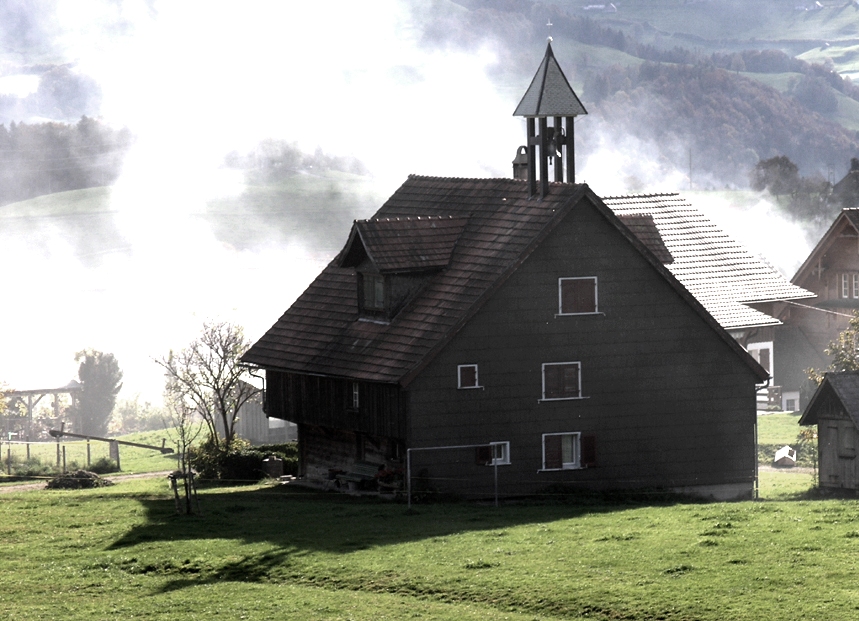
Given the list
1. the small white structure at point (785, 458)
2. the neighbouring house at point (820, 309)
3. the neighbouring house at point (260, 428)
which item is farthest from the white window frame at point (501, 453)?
A: the neighbouring house at point (820, 309)

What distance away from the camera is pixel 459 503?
43312mm

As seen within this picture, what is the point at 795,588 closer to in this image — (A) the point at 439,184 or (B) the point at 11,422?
(A) the point at 439,184

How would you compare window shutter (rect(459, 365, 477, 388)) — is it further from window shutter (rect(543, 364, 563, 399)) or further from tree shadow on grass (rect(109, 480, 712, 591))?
tree shadow on grass (rect(109, 480, 712, 591))

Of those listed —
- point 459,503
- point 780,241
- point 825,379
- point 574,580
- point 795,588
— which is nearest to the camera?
point 795,588

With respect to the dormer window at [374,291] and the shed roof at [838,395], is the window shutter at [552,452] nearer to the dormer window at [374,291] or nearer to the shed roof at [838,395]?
the dormer window at [374,291]

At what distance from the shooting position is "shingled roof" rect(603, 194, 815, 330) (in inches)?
2514

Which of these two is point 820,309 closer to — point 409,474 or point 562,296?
point 562,296

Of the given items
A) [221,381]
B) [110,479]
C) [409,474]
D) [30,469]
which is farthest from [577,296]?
[221,381]

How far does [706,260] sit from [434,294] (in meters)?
22.2

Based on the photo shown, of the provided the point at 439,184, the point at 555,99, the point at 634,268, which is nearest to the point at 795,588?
the point at 634,268

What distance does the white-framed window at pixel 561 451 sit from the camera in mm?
45594

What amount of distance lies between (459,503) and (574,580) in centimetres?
1285

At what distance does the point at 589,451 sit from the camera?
45.9 meters

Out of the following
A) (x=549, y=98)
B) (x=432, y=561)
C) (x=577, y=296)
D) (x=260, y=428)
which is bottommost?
(x=432, y=561)
